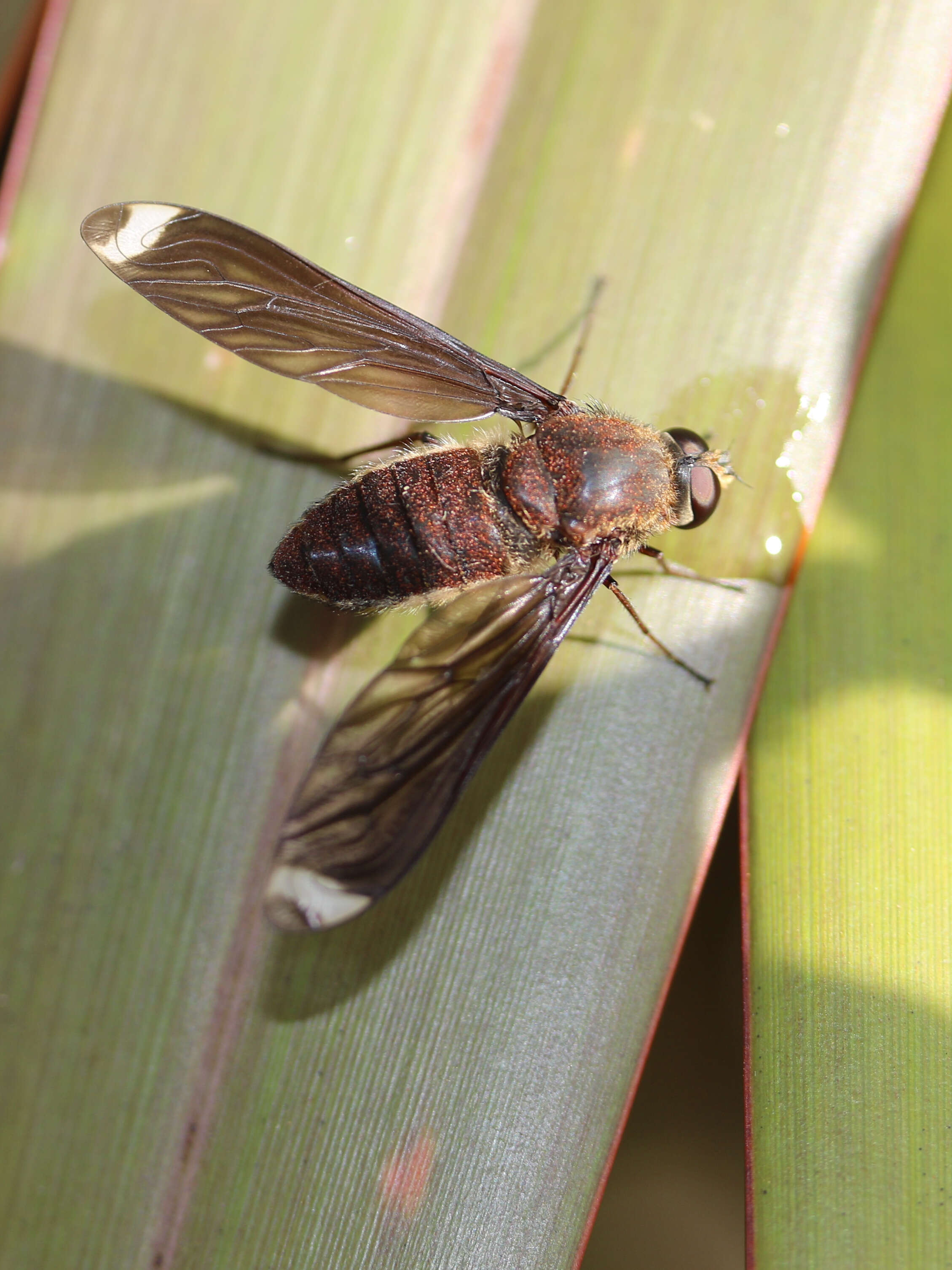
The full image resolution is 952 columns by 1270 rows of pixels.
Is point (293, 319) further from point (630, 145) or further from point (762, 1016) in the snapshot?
point (762, 1016)

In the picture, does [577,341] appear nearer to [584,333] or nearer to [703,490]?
[584,333]

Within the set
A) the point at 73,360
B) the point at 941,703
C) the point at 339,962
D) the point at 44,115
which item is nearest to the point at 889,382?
the point at 941,703

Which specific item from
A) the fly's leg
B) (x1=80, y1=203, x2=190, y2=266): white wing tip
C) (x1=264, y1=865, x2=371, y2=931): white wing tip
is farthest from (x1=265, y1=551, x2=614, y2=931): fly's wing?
(x1=80, y1=203, x2=190, y2=266): white wing tip

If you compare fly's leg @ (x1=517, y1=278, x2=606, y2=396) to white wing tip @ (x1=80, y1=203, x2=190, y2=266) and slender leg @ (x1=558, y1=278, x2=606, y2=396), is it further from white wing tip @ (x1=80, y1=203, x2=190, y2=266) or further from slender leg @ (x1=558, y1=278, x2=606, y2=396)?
white wing tip @ (x1=80, y1=203, x2=190, y2=266)

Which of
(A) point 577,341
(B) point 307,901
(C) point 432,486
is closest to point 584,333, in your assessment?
(A) point 577,341

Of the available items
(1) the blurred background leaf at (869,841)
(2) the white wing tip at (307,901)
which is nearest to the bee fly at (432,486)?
(2) the white wing tip at (307,901)
